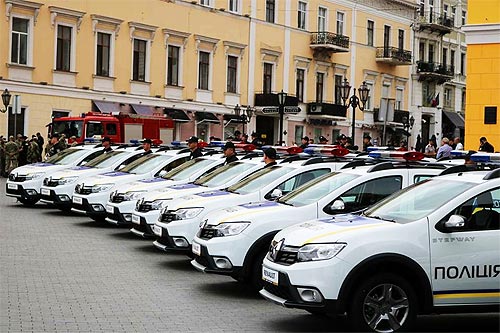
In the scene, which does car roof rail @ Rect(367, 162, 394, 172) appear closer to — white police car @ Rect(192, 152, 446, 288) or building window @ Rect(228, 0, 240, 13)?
white police car @ Rect(192, 152, 446, 288)

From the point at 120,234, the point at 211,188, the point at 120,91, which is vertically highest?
the point at 120,91

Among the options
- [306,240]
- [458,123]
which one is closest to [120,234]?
[306,240]

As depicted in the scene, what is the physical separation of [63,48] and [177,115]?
775cm

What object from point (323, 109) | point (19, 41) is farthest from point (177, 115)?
point (323, 109)

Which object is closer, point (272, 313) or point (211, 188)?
point (272, 313)

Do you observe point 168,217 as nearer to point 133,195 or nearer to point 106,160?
point 133,195

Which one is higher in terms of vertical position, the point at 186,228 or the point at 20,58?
the point at 20,58

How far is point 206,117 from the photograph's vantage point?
157 ft

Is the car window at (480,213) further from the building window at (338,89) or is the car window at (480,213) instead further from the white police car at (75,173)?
the building window at (338,89)

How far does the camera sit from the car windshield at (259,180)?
13.3m

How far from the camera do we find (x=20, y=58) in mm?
38438

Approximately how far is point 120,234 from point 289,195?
6.66m

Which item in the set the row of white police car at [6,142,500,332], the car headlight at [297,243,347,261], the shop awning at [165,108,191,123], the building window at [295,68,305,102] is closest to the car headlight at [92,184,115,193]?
the row of white police car at [6,142,500,332]

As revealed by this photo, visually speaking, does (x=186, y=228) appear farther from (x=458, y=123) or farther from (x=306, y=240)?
(x=458, y=123)
